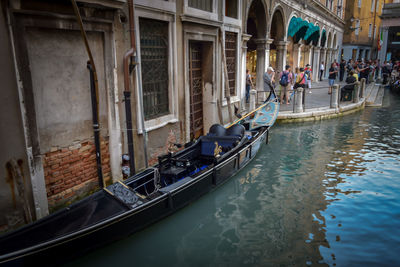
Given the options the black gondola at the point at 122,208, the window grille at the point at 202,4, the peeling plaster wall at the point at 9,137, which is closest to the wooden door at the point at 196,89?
the window grille at the point at 202,4

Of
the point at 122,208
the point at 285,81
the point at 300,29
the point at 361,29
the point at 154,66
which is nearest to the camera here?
the point at 122,208

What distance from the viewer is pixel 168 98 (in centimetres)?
672

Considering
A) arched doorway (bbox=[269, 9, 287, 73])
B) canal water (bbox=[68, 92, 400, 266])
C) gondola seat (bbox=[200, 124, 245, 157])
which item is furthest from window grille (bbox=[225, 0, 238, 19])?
arched doorway (bbox=[269, 9, 287, 73])

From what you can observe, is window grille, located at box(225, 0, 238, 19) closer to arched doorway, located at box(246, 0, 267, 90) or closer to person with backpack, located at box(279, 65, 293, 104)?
arched doorway, located at box(246, 0, 267, 90)

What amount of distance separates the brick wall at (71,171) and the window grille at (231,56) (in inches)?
215

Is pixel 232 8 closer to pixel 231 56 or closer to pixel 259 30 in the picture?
pixel 231 56

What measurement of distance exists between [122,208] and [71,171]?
4.08 ft

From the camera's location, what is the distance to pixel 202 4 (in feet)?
25.0

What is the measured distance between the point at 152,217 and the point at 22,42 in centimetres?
269

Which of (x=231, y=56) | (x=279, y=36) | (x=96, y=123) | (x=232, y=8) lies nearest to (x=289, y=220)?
(x=96, y=123)

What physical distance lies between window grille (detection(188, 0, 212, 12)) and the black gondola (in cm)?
310

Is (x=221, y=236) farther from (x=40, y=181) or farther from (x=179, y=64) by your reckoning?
(x=179, y=64)

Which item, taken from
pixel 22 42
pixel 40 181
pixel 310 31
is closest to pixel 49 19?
pixel 22 42

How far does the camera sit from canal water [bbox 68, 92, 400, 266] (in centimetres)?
388
